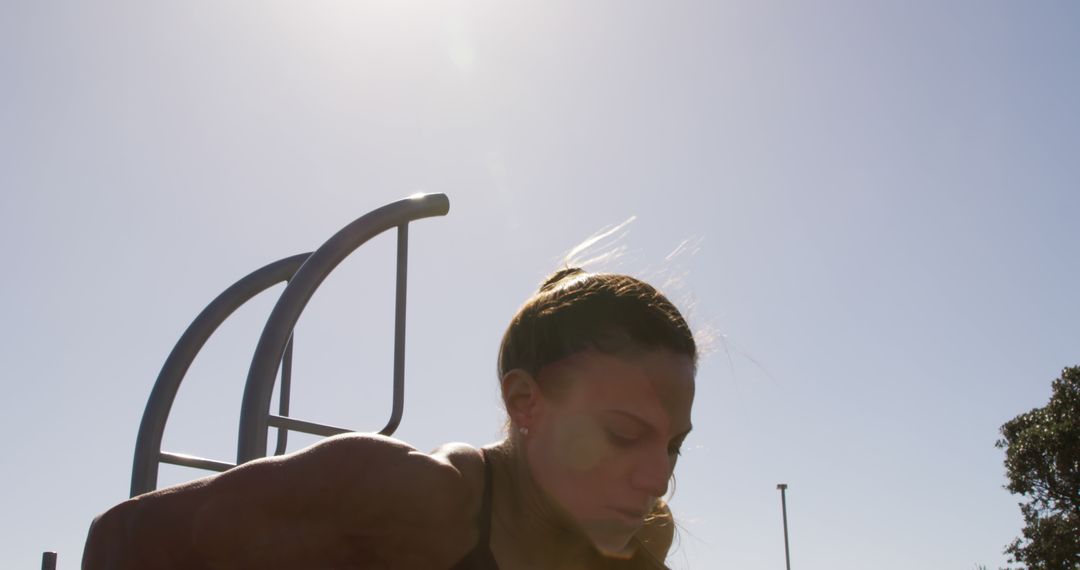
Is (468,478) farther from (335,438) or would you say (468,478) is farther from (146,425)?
(146,425)

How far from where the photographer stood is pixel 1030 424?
19.1m

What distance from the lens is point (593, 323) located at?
5.66 feet

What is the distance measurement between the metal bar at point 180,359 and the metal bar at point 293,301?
50cm

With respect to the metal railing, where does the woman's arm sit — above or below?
below

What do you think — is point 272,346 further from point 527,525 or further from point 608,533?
point 608,533

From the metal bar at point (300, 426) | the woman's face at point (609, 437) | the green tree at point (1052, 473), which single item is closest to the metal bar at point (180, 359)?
the metal bar at point (300, 426)

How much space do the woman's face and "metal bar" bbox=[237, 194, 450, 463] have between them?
996 mm

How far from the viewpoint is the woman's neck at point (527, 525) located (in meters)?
1.69

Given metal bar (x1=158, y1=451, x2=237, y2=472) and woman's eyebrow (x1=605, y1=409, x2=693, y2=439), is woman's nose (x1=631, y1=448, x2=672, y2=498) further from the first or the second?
metal bar (x1=158, y1=451, x2=237, y2=472)

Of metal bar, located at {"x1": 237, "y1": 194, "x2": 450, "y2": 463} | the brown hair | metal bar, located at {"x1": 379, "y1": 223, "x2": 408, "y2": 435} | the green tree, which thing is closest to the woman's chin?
the brown hair

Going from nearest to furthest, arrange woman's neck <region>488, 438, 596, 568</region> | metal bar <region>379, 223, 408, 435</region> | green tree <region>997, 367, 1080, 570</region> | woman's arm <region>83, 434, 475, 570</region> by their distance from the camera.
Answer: woman's arm <region>83, 434, 475, 570</region>
woman's neck <region>488, 438, 596, 568</region>
metal bar <region>379, 223, 408, 435</region>
green tree <region>997, 367, 1080, 570</region>

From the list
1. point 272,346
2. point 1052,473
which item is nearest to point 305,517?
point 272,346

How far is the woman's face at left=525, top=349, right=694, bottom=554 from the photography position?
158cm

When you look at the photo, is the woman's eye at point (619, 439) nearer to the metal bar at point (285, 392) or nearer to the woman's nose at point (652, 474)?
the woman's nose at point (652, 474)
